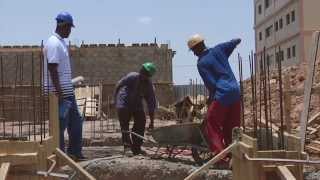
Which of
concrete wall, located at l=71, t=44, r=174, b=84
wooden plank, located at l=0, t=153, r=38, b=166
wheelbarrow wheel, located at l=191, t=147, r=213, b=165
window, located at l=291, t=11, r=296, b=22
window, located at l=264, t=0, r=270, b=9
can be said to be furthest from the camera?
window, located at l=264, t=0, r=270, b=9

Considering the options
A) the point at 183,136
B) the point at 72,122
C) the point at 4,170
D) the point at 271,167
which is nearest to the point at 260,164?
the point at 271,167

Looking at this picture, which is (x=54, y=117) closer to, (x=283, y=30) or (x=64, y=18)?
(x=64, y=18)

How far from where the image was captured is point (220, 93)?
6.41 m

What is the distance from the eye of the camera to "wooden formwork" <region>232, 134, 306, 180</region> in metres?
4.79

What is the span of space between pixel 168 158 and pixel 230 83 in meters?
1.51

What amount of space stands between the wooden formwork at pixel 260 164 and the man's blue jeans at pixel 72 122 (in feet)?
6.83

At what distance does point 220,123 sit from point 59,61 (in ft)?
5.66

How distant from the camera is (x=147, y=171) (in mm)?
7043

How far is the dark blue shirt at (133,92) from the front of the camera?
816cm

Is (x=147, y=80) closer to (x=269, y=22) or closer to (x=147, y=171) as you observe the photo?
(x=147, y=171)

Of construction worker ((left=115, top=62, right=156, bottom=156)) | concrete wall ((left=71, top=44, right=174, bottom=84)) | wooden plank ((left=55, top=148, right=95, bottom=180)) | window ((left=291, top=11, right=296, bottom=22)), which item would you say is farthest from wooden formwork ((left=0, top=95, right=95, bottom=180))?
window ((left=291, top=11, right=296, bottom=22))

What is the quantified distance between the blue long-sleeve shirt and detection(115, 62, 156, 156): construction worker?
1.56 metres

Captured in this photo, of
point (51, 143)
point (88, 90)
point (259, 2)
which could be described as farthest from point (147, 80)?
point (259, 2)

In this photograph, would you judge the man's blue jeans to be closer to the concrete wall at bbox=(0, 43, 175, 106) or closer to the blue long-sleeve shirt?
the blue long-sleeve shirt
